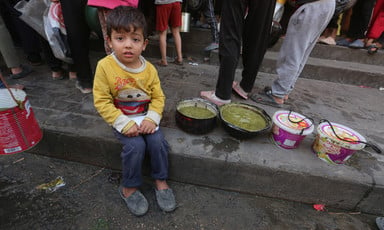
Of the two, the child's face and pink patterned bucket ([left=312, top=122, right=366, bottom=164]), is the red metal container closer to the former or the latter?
the child's face

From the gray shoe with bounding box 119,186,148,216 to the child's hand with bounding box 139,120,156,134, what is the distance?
1.86 feet

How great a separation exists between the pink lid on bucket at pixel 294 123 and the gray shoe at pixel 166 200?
4.03 feet

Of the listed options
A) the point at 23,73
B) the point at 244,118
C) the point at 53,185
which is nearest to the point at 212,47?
the point at 244,118

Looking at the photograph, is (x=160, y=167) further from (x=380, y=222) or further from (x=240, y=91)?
(x=380, y=222)

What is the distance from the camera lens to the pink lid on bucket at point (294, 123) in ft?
6.25

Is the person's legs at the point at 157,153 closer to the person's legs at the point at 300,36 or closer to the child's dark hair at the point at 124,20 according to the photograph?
the child's dark hair at the point at 124,20

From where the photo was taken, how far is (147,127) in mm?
1704

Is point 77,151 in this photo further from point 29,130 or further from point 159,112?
point 159,112

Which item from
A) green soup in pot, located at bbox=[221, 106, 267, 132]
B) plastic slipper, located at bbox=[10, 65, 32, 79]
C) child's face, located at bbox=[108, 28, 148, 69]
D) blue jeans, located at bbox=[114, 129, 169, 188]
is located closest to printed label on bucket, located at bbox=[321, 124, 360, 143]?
green soup in pot, located at bbox=[221, 106, 267, 132]

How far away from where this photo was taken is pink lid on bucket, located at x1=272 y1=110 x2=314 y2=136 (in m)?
1.91

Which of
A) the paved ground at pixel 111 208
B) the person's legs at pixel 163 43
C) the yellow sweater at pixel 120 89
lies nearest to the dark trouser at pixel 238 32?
the yellow sweater at pixel 120 89

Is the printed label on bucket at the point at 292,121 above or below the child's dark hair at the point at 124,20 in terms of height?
below

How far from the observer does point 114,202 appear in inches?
70.8

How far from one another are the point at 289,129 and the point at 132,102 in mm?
1491
